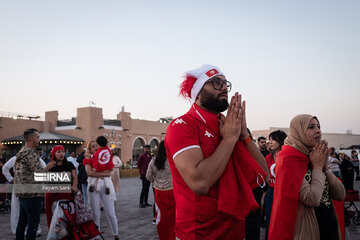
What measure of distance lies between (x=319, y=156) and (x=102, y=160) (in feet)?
14.7

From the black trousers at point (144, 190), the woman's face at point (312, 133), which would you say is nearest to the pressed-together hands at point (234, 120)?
the woman's face at point (312, 133)

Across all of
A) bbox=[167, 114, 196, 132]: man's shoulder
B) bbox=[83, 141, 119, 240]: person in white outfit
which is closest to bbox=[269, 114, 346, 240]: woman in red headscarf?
bbox=[167, 114, 196, 132]: man's shoulder

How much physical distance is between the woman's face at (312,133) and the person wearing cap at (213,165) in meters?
1.13

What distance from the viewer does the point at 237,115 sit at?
1.82 m

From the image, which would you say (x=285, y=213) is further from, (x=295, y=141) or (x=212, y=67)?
(x=212, y=67)

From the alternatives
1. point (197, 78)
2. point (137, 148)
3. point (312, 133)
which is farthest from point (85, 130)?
point (197, 78)

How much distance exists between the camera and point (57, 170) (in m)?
6.05

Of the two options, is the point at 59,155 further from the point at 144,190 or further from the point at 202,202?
the point at 202,202

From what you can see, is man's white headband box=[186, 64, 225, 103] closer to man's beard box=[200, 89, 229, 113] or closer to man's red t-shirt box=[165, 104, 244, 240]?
man's beard box=[200, 89, 229, 113]

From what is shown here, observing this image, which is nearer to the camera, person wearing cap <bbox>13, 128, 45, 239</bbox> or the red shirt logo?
the red shirt logo

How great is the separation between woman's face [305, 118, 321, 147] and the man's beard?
133 cm

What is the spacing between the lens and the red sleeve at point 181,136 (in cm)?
182

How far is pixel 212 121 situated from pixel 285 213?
134 centimetres

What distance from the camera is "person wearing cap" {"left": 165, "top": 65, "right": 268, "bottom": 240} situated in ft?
5.76
